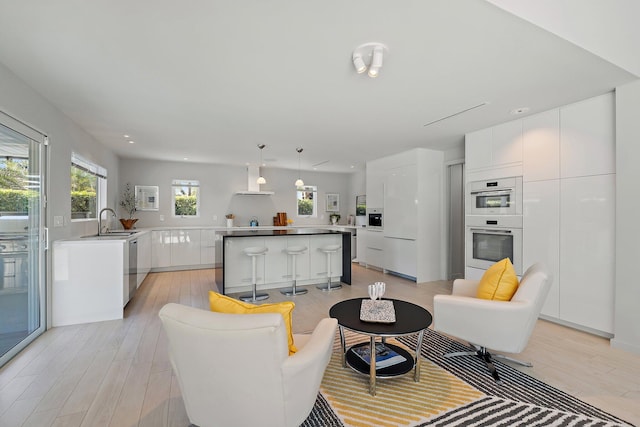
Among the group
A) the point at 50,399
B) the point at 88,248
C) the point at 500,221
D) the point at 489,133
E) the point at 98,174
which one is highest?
the point at 489,133

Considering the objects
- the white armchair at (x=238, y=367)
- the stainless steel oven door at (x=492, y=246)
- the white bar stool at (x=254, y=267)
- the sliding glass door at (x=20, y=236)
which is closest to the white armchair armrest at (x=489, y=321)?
the white armchair at (x=238, y=367)

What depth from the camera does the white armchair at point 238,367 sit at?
123 centimetres

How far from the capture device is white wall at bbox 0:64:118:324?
2.57 meters

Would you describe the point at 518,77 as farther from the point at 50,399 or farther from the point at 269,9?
the point at 50,399

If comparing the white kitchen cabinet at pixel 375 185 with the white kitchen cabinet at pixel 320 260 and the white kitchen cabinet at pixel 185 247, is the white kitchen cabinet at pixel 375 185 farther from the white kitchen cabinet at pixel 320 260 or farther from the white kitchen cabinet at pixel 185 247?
the white kitchen cabinet at pixel 185 247

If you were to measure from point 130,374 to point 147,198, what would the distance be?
527 centimetres

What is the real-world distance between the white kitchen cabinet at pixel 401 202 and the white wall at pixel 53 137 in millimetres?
5097

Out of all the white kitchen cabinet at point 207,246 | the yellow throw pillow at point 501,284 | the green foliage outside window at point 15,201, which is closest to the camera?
the yellow throw pillow at point 501,284

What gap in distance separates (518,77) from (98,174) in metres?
6.16

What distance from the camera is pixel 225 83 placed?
2.77m

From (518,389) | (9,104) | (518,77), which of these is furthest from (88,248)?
(518,77)

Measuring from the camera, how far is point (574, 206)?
3.24 meters

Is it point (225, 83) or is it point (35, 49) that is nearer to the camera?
point (35, 49)

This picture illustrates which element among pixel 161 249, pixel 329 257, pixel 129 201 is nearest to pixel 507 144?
pixel 329 257
